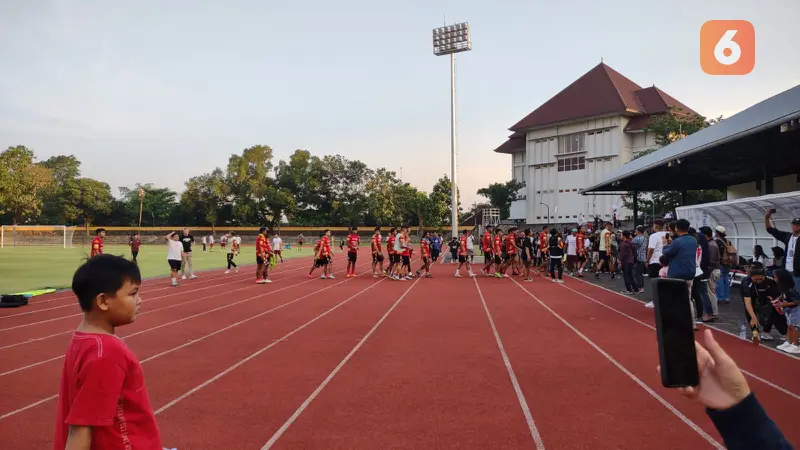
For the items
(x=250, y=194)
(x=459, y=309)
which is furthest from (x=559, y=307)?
(x=250, y=194)

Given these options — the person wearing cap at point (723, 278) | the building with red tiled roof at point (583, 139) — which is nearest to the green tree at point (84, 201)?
the building with red tiled roof at point (583, 139)

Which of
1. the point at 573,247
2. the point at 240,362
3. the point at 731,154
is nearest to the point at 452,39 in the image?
the point at 573,247

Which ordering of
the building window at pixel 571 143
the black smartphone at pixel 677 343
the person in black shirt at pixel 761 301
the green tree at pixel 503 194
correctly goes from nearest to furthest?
the black smartphone at pixel 677 343
the person in black shirt at pixel 761 301
the building window at pixel 571 143
the green tree at pixel 503 194

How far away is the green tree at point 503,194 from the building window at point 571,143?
818cm

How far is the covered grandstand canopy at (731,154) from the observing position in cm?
1035

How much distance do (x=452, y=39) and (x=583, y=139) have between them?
16.8 m

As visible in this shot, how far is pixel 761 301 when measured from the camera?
23.1ft

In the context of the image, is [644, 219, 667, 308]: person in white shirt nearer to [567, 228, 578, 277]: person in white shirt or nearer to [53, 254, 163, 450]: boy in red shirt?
[567, 228, 578, 277]: person in white shirt

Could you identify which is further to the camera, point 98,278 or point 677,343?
point 98,278

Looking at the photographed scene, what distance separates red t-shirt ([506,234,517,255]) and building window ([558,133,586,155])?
3294 cm

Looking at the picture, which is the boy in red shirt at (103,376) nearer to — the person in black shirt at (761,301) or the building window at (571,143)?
the person in black shirt at (761,301)

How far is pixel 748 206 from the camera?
42.0 ft

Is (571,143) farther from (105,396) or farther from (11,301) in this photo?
(105,396)

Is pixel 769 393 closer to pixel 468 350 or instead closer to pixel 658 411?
pixel 658 411
